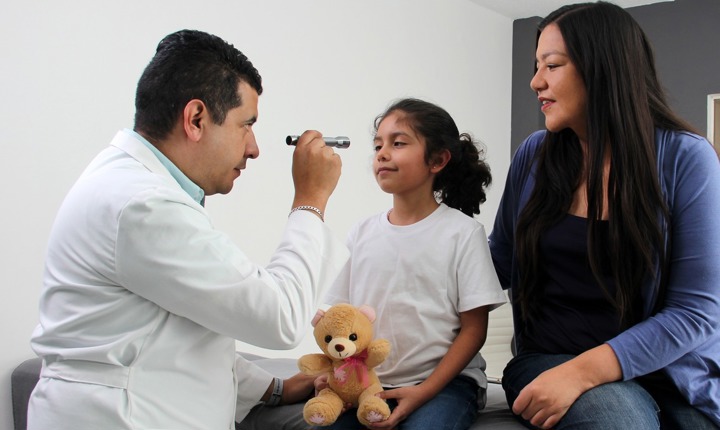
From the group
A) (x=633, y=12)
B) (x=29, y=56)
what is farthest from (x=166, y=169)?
(x=633, y=12)

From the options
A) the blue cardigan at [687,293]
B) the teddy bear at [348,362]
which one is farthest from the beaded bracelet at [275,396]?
the blue cardigan at [687,293]

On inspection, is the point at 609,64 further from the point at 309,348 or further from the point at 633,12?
the point at 633,12

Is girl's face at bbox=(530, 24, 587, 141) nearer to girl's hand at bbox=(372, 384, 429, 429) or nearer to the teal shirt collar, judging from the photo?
girl's hand at bbox=(372, 384, 429, 429)

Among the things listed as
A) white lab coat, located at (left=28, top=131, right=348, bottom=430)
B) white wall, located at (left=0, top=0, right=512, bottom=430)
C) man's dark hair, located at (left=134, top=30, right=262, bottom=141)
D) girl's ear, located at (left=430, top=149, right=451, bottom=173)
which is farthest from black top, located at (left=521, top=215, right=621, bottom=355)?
white wall, located at (left=0, top=0, right=512, bottom=430)

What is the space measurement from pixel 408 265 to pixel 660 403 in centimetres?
52

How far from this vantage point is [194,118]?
1.23m

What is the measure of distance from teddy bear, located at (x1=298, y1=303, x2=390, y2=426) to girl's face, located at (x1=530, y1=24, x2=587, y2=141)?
19.7 inches

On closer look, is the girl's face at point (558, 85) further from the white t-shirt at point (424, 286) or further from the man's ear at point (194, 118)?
the man's ear at point (194, 118)

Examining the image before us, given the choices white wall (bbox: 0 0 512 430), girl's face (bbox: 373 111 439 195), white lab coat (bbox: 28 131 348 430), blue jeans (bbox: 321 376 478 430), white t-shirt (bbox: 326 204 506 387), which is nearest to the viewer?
white lab coat (bbox: 28 131 348 430)

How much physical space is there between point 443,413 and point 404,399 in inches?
2.9

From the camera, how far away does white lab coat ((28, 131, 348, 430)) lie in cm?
108

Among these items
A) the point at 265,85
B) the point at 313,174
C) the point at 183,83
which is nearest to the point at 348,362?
the point at 313,174

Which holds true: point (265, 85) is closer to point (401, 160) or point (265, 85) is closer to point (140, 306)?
point (401, 160)

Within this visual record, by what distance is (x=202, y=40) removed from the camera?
1267 mm
